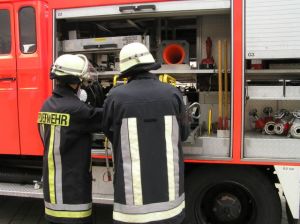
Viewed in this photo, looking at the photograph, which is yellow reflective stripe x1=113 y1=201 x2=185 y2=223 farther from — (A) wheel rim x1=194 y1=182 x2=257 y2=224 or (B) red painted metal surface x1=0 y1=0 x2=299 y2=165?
(B) red painted metal surface x1=0 y1=0 x2=299 y2=165

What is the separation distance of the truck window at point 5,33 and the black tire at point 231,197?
2.42 metres

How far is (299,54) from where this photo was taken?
3445 millimetres

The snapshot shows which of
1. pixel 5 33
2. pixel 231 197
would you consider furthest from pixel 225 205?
pixel 5 33

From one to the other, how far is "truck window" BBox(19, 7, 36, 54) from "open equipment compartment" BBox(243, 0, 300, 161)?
221cm

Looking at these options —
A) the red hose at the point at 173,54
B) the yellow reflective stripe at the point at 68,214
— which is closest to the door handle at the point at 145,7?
the red hose at the point at 173,54

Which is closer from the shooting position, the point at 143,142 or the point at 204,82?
the point at 143,142

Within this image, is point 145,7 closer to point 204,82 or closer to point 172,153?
point 204,82

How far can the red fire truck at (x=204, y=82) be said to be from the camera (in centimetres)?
355

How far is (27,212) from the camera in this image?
5.28 metres

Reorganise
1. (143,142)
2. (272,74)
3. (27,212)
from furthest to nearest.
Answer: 1. (27,212)
2. (272,74)
3. (143,142)

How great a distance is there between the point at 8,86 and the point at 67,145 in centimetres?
175

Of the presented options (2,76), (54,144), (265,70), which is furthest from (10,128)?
(265,70)

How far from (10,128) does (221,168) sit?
230 centimetres

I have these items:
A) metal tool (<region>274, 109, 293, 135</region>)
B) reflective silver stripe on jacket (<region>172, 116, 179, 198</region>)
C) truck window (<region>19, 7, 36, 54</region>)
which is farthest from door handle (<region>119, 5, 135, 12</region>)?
metal tool (<region>274, 109, 293, 135</region>)
